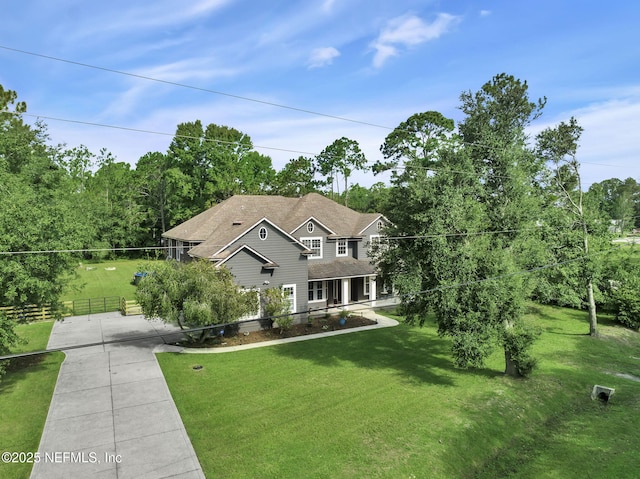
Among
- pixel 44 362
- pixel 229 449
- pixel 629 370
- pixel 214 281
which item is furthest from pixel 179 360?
pixel 629 370

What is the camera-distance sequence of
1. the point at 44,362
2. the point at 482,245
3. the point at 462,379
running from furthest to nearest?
the point at 44,362
the point at 462,379
the point at 482,245

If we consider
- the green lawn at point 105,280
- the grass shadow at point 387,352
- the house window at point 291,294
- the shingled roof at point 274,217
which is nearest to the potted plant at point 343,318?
the grass shadow at point 387,352

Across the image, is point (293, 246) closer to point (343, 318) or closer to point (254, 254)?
point (254, 254)

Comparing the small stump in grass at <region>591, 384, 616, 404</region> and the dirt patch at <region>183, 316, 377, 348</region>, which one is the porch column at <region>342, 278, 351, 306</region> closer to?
the dirt patch at <region>183, 316, 377, 348</region>

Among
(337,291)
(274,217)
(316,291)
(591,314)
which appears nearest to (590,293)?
(591,314)

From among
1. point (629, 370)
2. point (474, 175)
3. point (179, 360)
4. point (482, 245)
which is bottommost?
point (629, 370)

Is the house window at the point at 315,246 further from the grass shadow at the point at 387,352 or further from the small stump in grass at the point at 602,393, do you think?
the small stump in grass at the point at 602,393

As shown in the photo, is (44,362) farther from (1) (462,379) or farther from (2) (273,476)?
(1) (462,379)

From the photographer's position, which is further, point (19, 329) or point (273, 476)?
point (19, 329)
